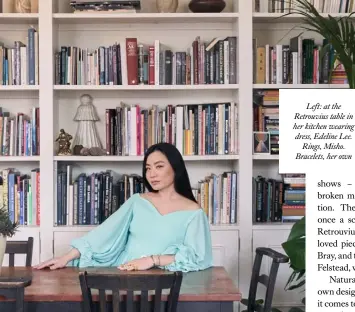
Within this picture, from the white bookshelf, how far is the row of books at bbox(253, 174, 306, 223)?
3.5 inches

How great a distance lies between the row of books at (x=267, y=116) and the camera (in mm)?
3980

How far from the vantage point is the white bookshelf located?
12.7 feet

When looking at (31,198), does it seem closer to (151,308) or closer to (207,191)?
(207,191)

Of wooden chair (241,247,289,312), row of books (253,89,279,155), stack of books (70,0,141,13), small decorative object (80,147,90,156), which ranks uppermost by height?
stack of books (70,0,141,13)

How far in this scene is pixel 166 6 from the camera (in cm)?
393

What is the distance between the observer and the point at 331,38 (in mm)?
2990

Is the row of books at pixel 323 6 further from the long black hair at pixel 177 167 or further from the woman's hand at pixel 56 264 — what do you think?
the woman's hand at pixel 56 264

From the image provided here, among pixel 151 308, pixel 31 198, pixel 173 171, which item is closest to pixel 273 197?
pixel 173 171

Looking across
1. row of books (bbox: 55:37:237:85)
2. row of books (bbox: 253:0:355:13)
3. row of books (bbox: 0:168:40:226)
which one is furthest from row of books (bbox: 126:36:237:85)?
row of books (bbox: 0:168:40:226)

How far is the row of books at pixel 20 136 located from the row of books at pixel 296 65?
135 cm

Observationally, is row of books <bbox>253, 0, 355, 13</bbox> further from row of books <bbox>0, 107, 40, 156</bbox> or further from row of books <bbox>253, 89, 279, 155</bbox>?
row of books <bbox>0, 107, 40, 156</bbox>

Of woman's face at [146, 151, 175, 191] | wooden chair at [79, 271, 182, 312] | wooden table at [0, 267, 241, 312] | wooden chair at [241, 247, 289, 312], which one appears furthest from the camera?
woman's face at [146, 151, 175, 191]

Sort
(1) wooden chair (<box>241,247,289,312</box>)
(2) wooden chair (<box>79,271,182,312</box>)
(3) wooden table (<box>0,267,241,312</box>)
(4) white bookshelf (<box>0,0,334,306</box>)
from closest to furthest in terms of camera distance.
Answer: (2) wooden chair (<box>79,271,182,312</box>) → (3) wooden table (<box>0,267,241,312</box>) → (1) wooden chair (<box>241,247,289,312</box>) → (4) white bookshelf (<box>0,0,334,306</box>)

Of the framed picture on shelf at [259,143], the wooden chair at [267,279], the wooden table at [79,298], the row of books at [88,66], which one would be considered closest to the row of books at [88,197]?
the row of books at [88,66]
